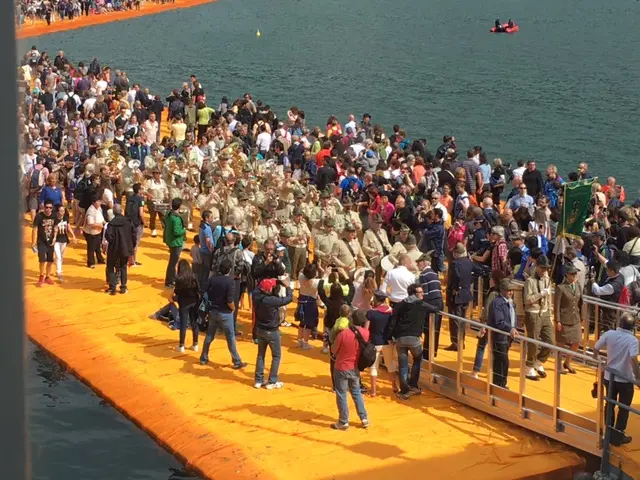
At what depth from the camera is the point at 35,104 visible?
30156 millimetres

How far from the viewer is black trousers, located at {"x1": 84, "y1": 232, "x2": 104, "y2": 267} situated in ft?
64.2

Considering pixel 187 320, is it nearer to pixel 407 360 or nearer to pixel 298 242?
pixel 298 242

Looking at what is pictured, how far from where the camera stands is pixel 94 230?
63.6 ft

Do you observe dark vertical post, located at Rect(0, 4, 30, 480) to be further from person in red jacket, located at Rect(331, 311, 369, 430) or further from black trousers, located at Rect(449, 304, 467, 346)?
black trousers, located at Rect(449, 304, 467, 346)

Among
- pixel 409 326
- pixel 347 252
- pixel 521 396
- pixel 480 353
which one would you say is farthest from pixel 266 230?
pixel 521 396

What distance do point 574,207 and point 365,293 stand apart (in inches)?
122

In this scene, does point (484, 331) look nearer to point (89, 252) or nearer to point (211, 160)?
point (89, 252)

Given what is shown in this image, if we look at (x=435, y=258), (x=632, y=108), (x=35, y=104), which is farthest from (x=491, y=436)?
(x=632, y=108)

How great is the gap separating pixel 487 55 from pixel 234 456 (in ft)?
246

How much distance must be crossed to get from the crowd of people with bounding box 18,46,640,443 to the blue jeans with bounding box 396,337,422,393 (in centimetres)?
2

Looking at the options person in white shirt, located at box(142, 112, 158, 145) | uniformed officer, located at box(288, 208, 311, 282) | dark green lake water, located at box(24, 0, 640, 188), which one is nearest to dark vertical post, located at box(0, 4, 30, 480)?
uniformed officer, located at box(288, 208, 311, 282)

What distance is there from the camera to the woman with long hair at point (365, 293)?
13.4 meters

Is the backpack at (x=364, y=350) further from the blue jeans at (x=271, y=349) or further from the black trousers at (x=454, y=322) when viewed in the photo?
the black trousers at (x=454, y=322)

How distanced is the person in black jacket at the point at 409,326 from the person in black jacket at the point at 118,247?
6242 mm
